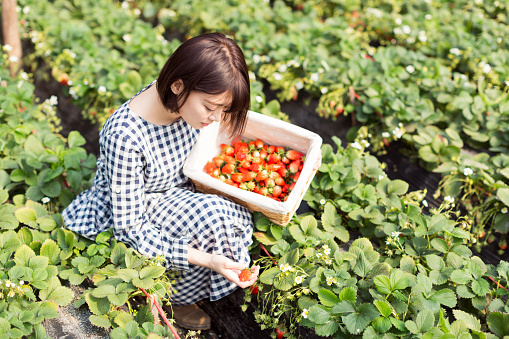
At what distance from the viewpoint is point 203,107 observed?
1636mm

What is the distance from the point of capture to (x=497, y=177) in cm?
239

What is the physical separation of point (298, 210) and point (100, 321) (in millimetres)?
1223

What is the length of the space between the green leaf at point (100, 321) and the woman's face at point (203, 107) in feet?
2.89

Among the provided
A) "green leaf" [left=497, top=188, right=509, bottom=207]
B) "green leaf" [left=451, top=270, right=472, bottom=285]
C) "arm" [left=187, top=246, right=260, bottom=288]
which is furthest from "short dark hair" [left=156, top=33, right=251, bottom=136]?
"green leaf" [left=497, top=188, right=509, bottom=207]

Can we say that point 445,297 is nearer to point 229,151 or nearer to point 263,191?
point 263,191

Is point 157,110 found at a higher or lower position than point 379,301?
higher

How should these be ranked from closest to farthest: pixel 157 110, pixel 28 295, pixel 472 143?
1. pixel 28 295
2. pixel 157 110
3. pixel 472 143

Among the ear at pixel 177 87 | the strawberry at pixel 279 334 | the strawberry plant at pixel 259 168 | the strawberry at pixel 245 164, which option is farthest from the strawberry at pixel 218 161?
the strawberry at pixel 279 334

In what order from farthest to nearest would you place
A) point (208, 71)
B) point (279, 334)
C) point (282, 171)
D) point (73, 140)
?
point (73, 140) < point (282, 171) < point (279, 334) < point (208, 71)

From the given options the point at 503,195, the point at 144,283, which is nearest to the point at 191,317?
the point at 144,283

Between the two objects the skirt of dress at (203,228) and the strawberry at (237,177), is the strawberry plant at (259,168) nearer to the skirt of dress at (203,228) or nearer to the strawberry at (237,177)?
the strawberry at (237,177)

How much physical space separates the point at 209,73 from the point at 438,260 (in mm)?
1293

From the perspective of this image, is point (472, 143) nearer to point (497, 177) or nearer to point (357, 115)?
point (497, 177)

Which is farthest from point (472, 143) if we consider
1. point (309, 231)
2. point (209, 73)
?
point (209, 73)
